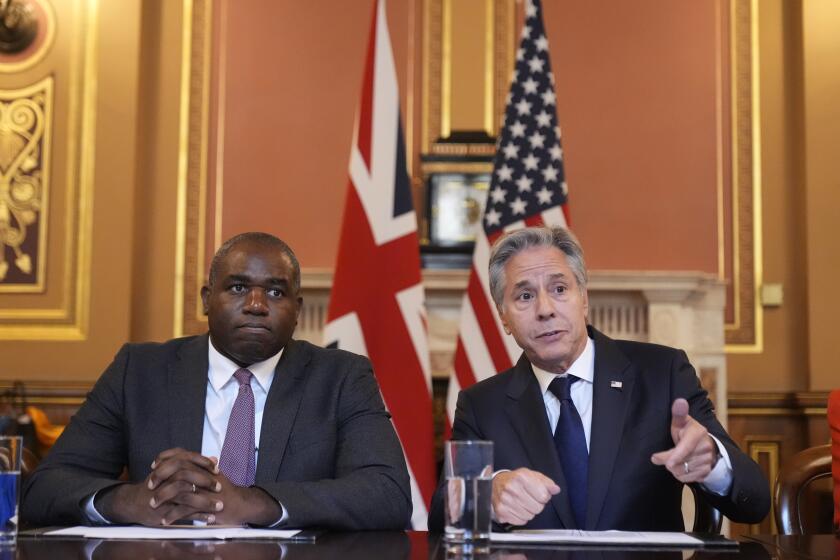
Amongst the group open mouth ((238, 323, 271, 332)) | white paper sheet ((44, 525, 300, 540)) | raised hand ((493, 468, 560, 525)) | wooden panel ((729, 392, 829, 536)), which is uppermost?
open mouth ((238, 323, 271, 332))

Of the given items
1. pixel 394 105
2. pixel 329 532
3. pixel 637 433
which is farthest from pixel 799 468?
pixel 394 105

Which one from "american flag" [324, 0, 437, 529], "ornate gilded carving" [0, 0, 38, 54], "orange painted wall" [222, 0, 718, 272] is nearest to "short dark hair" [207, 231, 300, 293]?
"american flag" [324, 0, 437, 529]

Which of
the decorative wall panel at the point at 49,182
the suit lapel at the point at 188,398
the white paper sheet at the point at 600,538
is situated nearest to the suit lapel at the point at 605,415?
the white paper sheet at the point at 600,538

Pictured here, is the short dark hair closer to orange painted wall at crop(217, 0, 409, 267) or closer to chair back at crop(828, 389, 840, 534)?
chair back at crop(828, 389, 840, 534)

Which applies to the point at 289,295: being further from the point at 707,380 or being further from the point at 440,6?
the point at 440,6

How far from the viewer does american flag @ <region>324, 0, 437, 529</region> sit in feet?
13.2

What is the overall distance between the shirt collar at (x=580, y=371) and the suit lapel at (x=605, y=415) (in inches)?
1.1

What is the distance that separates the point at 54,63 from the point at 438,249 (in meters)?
2.41

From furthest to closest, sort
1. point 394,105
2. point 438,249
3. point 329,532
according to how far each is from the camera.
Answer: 1. point 438,249
2. point 394,105
3. point 329,532

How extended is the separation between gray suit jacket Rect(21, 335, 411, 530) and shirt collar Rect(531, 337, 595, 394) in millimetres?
364

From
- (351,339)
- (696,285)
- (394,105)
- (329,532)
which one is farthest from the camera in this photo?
(696,285)

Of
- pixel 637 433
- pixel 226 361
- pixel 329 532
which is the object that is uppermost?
pixel 226 361

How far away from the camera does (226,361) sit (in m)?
2.36

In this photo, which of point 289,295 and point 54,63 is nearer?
point 289,295
